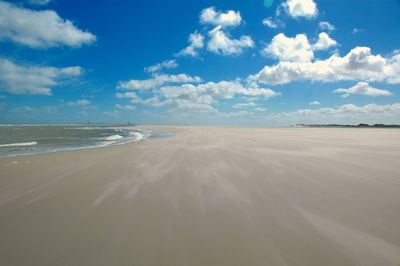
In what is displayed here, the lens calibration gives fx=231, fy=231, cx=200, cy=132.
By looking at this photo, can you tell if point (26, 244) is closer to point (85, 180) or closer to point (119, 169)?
point (85, 180)

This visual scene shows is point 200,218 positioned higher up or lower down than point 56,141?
lower down

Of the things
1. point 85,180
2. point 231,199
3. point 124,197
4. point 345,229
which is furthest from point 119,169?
point 345,229

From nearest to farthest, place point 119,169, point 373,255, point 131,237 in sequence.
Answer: point 373,255 < point 131,237 < point 119,169

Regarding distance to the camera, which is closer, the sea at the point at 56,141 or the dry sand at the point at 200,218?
the dry sand at the point at 200,218

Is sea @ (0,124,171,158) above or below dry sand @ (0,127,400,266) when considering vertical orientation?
above

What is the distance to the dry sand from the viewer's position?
3314 mm

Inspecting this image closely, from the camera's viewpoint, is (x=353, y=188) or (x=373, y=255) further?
(x=353, y=188)

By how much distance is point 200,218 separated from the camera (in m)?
4.56

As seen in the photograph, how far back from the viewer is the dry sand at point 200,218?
331 cm

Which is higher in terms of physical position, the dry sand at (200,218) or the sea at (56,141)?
the sea at (56,141)

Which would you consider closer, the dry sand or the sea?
the dry sand

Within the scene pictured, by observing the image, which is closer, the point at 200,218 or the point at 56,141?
the point at 200,218

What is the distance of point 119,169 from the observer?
9039mm

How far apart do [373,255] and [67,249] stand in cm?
444
